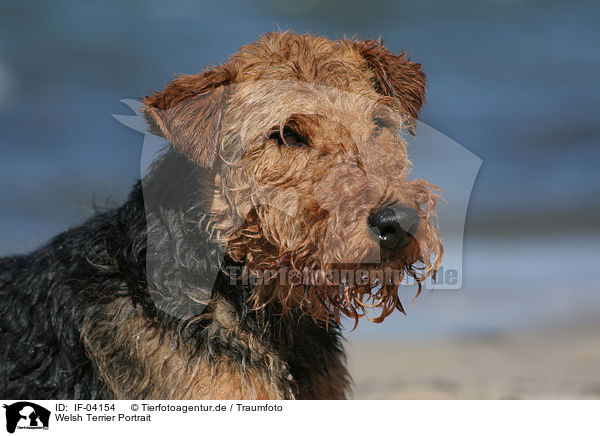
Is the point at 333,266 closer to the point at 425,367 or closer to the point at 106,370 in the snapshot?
the point at 106,370

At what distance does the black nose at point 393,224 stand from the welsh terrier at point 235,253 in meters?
0.07

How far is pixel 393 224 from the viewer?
9.56 ft

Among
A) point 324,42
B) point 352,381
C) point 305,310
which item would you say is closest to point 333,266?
point 305,310

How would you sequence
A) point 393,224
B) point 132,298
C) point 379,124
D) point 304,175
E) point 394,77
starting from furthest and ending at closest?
point 394,77, point 379,124, point 132,298, point 304,175, point 393,224

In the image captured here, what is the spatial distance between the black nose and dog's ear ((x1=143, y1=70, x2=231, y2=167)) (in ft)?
3.63

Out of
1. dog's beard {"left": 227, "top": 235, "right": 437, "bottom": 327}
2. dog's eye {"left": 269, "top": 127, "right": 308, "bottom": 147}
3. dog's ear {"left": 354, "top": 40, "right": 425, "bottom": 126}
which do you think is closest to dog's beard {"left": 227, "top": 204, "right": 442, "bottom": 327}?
dog's beard {"left": 227, "top": 235, "right": 437, "bottom": 327}

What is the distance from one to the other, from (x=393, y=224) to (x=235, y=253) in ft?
3.36

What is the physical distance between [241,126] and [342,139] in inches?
26.0

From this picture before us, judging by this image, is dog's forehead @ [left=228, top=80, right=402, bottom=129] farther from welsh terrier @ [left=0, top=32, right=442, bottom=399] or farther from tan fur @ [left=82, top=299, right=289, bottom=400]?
tan fur @ [left=82, top=299, right=289, bottom=400]
